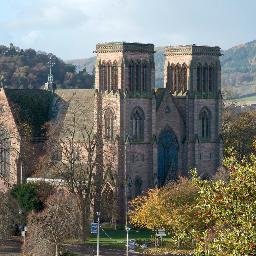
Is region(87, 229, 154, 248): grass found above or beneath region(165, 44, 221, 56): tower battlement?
beneath

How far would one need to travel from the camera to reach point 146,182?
85.2 m

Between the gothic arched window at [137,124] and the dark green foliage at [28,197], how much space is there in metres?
13.0

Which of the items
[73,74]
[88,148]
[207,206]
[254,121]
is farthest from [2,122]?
[73,74]

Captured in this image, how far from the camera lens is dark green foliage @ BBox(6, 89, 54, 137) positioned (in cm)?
9100

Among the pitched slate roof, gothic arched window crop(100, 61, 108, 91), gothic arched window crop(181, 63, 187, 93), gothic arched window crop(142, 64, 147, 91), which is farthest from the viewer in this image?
gothic arched window crop(181, 63, 187, 93)

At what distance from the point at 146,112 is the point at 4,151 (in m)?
16.2

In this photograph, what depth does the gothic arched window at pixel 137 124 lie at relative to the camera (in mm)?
84312

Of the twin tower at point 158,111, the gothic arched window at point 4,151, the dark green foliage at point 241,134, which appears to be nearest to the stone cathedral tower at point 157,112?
the twin tower at point 158,111

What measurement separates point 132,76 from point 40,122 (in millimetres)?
13712

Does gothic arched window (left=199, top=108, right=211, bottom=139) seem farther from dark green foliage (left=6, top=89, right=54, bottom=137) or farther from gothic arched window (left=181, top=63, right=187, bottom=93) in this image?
dark green foliage (left=6, top=89, right=54, bottom=137)

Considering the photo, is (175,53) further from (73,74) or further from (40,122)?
(73,74)

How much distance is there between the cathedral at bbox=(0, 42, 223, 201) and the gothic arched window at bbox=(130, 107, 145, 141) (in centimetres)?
10

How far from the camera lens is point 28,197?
2916 inches

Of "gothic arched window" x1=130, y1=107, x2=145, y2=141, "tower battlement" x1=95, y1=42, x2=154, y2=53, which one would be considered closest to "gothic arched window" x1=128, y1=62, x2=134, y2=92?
"tower battlement" x1=95, y1=42, x2=154, y2=53
